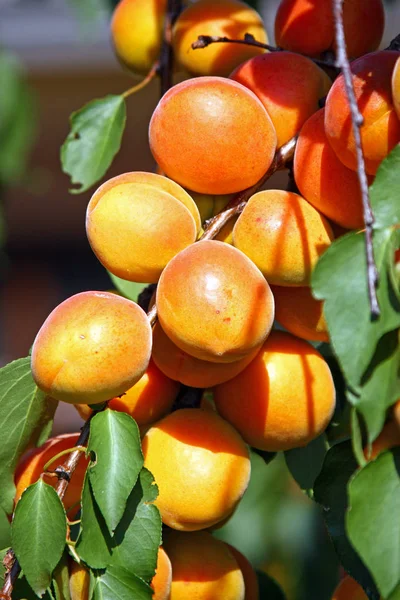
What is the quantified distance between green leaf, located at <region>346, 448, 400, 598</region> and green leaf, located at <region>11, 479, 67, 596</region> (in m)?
0.22

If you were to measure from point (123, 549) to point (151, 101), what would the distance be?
10.7 feet

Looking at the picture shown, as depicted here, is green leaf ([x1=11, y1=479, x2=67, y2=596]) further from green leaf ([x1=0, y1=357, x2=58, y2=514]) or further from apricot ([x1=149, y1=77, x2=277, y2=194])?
apricot ([x1=149, y1=77, x2=277, y2=194])

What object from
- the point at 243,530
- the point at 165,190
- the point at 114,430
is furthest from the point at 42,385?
the point at 243,530

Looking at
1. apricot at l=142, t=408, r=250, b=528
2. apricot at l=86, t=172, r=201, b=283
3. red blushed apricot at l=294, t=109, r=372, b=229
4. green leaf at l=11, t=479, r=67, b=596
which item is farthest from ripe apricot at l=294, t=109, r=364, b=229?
green leaf at l=11, t=479, r=67, b=596

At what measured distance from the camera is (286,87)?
2.40 ft

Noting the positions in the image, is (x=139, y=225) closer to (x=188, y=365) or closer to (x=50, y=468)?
(x=188, y=365)

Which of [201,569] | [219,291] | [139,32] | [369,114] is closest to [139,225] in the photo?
[219,291]

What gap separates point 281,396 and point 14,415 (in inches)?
9.3

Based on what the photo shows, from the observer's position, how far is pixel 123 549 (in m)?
0.62

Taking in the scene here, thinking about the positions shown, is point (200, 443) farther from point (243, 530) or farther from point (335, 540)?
point (243, 530)

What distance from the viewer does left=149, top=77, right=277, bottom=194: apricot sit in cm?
68

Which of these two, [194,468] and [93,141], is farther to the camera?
[93,141]

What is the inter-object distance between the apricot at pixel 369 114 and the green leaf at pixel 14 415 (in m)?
0.34

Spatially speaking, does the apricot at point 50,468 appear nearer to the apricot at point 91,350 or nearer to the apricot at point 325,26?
the apricot at point 91,350
